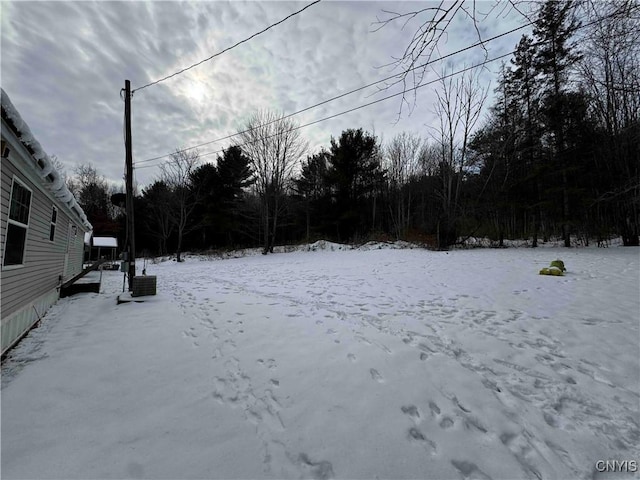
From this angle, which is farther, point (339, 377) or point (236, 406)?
point (339, 377)

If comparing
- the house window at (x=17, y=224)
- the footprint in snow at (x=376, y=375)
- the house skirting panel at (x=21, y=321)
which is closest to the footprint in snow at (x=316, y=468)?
the footprint in snow at (x=376, y=375)

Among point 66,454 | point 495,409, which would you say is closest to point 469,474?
point 495,409

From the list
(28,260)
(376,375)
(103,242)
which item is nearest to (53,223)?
(28,260)

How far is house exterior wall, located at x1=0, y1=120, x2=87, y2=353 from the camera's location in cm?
375

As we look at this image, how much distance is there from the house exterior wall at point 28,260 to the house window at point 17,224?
111mm

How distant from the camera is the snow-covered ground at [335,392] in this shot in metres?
1.83

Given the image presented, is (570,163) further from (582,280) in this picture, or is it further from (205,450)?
(205,450)

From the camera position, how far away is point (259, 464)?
1814 mm

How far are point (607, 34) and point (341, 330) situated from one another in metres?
5.85

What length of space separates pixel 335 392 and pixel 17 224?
227 inches

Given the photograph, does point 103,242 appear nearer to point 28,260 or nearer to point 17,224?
point 28,260

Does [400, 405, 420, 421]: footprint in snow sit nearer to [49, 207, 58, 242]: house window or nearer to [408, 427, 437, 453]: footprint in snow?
[408, 427, 437, 453]: footprint in snow

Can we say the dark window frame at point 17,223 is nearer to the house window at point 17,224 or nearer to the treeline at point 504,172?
the house window at point 17,224

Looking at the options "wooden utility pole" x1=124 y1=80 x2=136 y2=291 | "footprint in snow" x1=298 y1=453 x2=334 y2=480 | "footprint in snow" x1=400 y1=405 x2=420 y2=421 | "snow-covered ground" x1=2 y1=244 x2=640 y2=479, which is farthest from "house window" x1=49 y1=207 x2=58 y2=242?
"footprint in snow" x1=400 y1=405 x2=420 y2=421
